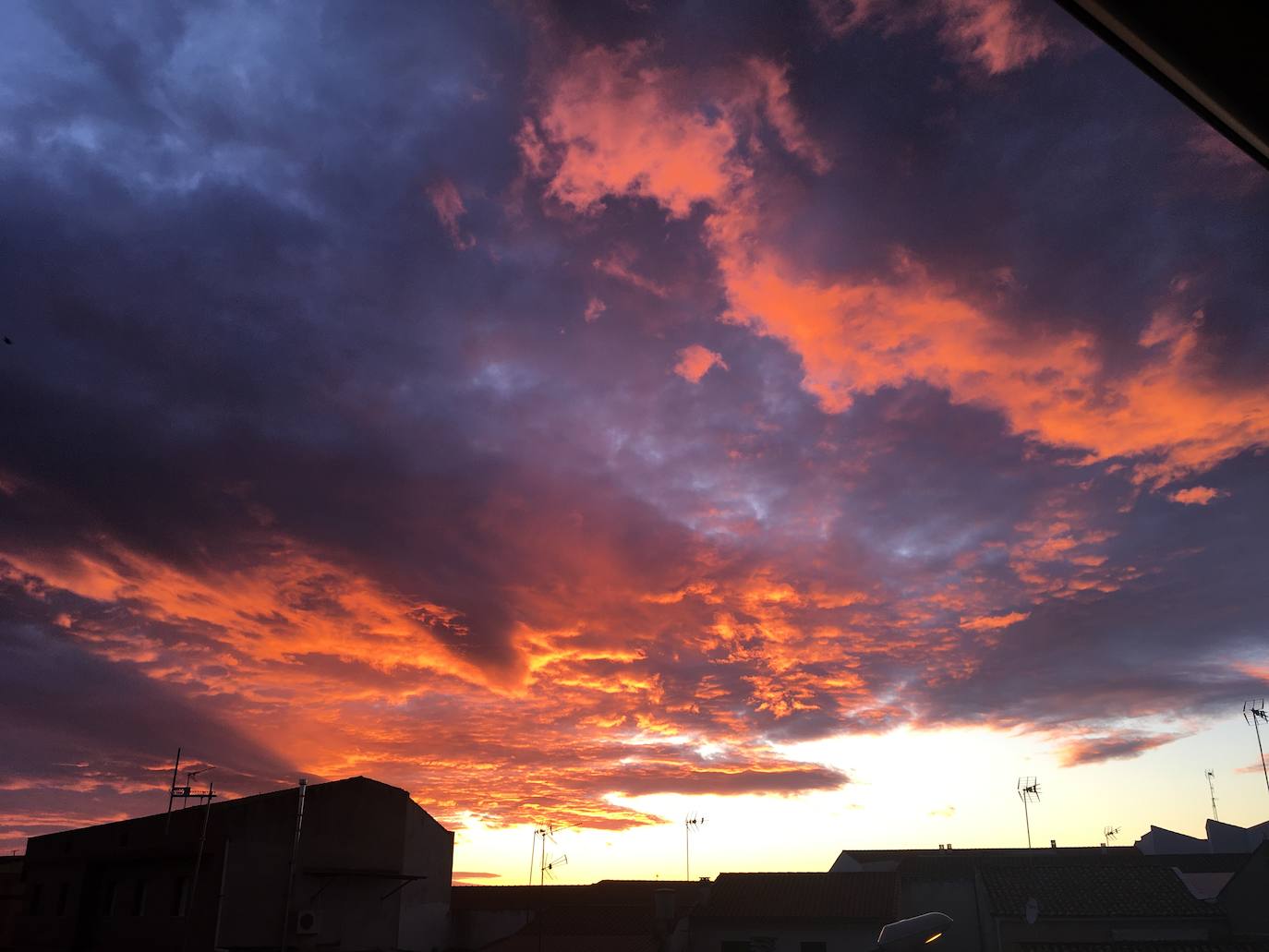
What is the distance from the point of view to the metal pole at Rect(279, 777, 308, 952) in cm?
3756

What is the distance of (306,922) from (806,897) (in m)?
33.2

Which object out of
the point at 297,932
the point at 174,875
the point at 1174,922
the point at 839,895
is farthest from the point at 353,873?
the point at 1174,922

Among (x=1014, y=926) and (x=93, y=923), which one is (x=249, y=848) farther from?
(x=1014, y=926)

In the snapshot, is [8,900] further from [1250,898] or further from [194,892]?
[1250,898]

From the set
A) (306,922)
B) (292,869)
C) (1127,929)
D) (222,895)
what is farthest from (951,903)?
(222,895)

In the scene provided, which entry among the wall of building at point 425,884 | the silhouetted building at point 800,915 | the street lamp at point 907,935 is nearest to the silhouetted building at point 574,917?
the silhouetted building at point 800,915

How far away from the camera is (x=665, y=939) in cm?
5062

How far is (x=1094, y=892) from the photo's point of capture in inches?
2069

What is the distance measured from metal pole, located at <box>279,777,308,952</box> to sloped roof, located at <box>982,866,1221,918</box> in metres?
40.3

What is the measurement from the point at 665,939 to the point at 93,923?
29277 millimetres

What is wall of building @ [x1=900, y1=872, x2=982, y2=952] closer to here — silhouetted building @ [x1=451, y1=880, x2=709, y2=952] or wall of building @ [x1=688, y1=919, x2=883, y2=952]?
wall of building @ [x1=688, y1=919, x2=883, y2=952]

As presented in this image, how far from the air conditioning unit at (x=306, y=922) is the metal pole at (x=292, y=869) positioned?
46 centimetres

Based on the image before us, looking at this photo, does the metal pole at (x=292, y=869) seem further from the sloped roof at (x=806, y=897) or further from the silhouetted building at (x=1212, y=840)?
the silhouetted building at (x=1212, y=840)

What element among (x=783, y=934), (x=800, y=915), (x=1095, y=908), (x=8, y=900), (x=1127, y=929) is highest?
(x=8, y=900)
